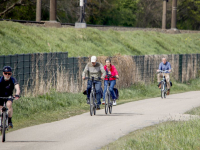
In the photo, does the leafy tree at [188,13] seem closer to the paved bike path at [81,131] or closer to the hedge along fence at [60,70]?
the hedge along fence at [60,70]

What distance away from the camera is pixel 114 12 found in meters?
69.1

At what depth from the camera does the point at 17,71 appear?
15.3 metres

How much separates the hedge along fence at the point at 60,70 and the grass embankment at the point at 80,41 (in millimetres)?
2310

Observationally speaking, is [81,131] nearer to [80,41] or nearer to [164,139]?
[164,139]

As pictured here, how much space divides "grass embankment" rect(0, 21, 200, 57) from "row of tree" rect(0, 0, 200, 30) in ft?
36.4

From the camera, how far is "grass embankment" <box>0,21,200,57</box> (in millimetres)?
21791

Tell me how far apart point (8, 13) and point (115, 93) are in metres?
32.2

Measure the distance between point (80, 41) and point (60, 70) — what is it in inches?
396

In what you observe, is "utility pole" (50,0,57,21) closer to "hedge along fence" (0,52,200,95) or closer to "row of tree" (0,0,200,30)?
"hedge along fence" (0,52,200,95)

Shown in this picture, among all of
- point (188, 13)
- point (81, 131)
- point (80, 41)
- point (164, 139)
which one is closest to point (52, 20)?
point (80, 41)

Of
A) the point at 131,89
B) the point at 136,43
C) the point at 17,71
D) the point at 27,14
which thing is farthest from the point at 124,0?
the point at 17,71

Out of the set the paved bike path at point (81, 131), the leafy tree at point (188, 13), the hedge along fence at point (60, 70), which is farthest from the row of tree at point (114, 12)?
the paved bike path at point (81, 131)

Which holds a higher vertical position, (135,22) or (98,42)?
(135,22)

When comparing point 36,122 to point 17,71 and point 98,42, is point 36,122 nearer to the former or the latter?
point 17,71
